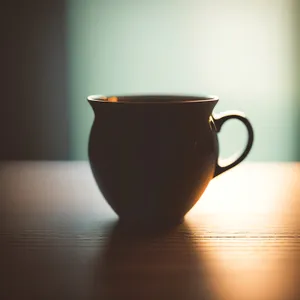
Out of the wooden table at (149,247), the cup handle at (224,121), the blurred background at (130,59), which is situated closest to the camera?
the wooden table at (149,247)

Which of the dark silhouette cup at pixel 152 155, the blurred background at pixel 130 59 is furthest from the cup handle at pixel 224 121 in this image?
the blurred background at pixel 130 59

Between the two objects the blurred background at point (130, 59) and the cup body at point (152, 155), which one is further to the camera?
the blurred background at point (130, 59)

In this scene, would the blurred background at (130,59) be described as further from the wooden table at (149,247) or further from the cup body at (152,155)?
the cup body at (152,155)

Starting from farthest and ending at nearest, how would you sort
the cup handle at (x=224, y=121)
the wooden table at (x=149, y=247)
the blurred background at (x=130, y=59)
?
the blurred background at (x=130, y=59) < the cup handle at (x=224, y=121) < the wooden table at (x=149, y=247)

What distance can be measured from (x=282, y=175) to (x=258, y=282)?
1.14 ft

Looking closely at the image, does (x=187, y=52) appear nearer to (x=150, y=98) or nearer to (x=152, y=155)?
(x=150, y=98)

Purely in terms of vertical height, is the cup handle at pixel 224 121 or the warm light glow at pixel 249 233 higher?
the cup handle at pixel 224 121

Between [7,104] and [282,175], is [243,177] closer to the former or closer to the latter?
[282,175]

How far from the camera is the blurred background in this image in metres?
1.18

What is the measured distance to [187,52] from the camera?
119cm

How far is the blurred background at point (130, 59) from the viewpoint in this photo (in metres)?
1.18

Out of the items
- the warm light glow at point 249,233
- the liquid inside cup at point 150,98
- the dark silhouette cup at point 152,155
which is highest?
the liquid inside cup at point 150,98

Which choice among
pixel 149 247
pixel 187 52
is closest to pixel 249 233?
pixel 149 247

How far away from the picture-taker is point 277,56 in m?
1.20
